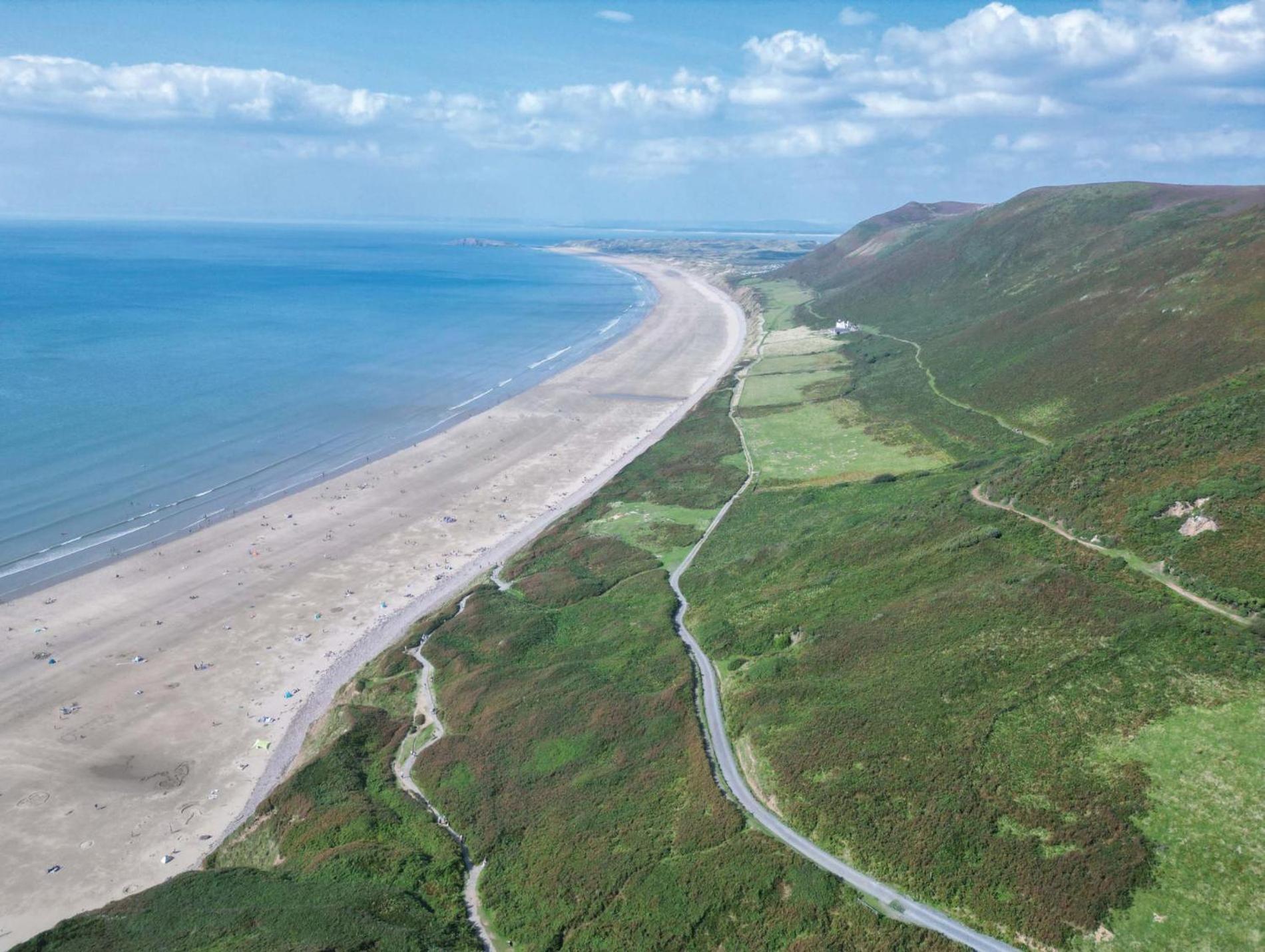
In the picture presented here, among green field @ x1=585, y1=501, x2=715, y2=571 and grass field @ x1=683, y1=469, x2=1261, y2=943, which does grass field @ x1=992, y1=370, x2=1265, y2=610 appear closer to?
grass field @ x1=683, y1=469, x2=1261, y2=943

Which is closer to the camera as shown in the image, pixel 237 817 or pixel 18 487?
pixel 237 817

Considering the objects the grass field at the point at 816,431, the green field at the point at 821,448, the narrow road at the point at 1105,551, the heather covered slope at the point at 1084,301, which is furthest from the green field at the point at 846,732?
the grass field at the point at 816,431

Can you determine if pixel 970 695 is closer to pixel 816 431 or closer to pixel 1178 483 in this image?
pixel 1178 483

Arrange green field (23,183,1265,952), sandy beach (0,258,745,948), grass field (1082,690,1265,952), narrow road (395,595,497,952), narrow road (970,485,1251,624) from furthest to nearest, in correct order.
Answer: sandy beach (0,258,745,948)
narrow road (970,485,1251,624)
narrow road (395,595,497,952)
green field (23,183,1265,952)
grass field (1082,690,1265,952)

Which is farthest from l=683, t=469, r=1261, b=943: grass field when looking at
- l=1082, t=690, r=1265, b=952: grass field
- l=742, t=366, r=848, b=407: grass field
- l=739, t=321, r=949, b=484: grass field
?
l=742, t=366, r=848, b=407: grass field

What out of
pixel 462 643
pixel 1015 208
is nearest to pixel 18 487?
pixel 462 643

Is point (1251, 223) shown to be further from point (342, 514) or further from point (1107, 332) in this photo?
point (342, 514)
